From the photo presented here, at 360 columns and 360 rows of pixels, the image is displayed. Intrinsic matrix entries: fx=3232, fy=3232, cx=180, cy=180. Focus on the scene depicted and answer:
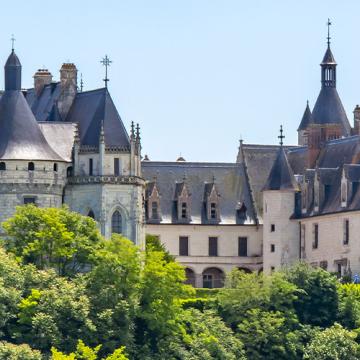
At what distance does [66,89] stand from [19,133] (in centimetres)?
827

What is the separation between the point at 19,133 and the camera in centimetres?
17675

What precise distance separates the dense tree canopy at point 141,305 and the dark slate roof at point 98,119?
283 inches

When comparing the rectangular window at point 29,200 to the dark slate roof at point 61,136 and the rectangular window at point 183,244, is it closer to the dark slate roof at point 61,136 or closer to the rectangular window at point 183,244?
the dark slate roof at point 61,136

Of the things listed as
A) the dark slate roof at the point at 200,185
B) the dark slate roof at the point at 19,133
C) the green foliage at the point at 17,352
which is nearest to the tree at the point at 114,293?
the green foliage at the point at 17,352

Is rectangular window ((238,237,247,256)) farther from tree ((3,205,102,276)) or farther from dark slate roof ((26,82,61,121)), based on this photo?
tree ((3,205,102,276))

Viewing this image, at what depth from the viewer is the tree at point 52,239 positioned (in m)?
166

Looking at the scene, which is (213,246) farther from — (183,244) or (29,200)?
(29,200)

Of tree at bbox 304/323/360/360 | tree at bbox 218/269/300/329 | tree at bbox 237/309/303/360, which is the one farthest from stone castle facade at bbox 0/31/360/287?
tree at bbox 304/323/360/360

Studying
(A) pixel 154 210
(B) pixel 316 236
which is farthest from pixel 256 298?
(A) pixel 154 210

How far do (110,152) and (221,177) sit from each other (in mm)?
20312

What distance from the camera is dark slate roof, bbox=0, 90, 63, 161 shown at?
175750mm

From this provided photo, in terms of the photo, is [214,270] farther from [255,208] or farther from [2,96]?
[2,96]

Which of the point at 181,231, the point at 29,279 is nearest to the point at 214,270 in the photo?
the point at 181,231

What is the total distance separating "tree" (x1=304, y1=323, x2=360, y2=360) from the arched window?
1450 cm
